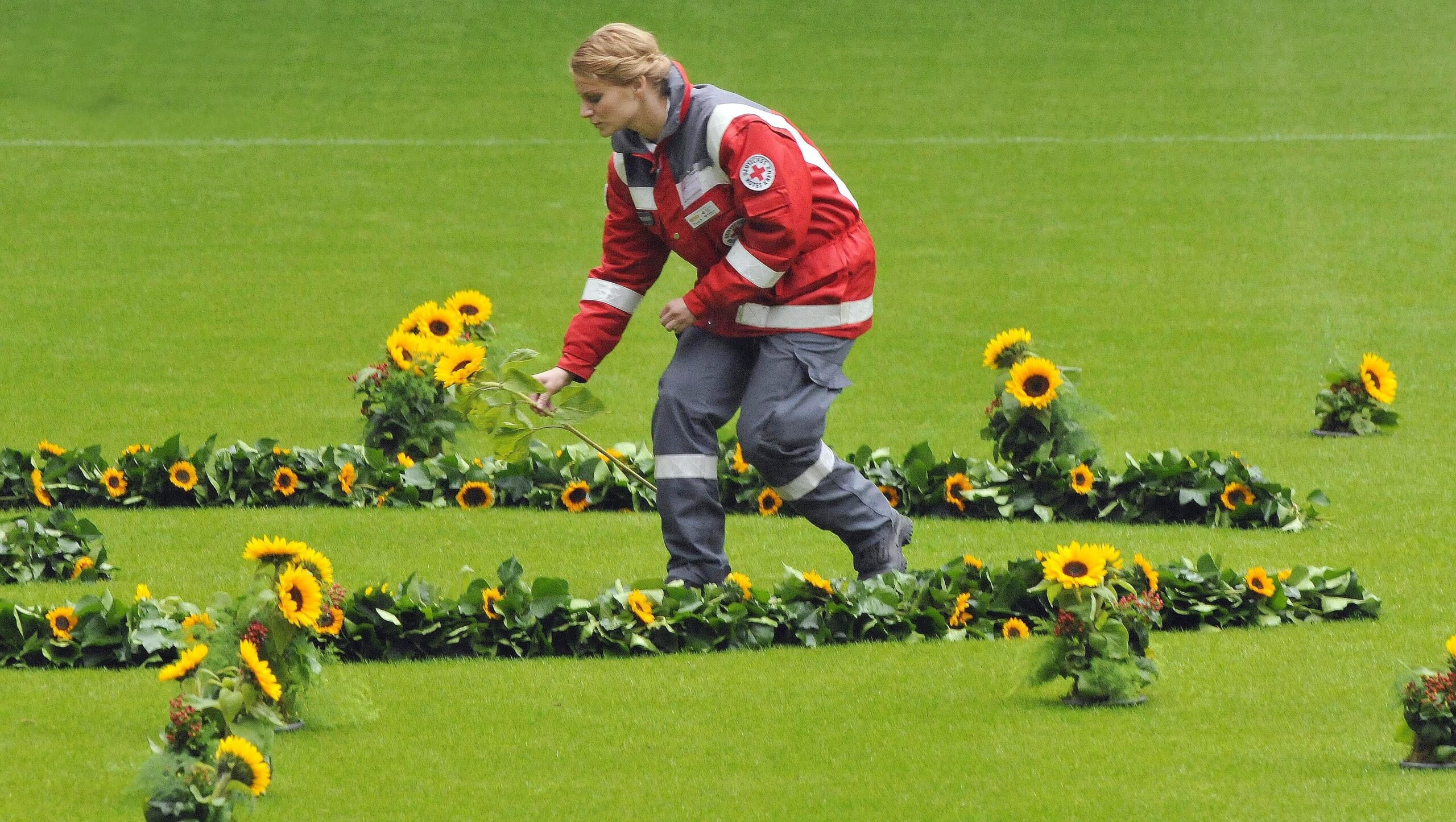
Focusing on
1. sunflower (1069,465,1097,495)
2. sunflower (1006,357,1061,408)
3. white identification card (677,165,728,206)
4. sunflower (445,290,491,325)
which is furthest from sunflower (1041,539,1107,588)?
sunflower (445,290,491,325)

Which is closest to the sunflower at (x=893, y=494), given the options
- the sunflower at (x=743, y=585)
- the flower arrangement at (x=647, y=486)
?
the flower arrangement at (x=647, y=486)

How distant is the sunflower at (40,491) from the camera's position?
26.2 ft

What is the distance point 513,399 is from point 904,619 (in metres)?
1.46

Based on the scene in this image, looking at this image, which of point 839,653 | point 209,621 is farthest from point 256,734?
point 839,653

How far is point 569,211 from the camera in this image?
651 inches

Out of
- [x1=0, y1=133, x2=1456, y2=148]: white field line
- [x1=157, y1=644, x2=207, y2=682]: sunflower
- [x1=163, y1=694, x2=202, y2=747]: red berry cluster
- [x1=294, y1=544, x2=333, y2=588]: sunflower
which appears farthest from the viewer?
[x1=0, y1=133, x2=1456, y2=148]: white field line

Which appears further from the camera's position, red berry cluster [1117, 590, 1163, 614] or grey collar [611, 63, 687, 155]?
grey collar [611, 63, 687, 155]

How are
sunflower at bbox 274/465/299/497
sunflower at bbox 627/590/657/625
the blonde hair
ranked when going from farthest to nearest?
sunflower at bbox 274/465/299/497 < sunflower at bbox 627/590/657/625 < the blonde hair

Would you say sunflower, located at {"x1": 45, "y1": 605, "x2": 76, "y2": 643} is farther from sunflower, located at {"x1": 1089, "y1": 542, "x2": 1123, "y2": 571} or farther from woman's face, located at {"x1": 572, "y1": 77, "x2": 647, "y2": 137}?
sunflower, located at {"x1": 1089, "y1": 542, "x2": 1123, "y2": 571}

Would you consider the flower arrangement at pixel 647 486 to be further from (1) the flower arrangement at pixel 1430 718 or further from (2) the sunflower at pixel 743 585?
(1) the flower arrangement at pixel 1430 718

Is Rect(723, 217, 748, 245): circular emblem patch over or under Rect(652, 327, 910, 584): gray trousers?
over

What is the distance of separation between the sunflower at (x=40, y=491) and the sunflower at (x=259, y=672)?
12.8 feet

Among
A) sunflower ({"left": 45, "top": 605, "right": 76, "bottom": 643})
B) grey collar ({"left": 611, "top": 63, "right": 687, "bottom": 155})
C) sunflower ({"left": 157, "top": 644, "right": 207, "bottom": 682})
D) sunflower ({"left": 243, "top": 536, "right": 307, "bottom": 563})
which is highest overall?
grey collar ({"left": 611, "top": 63, "right": 687, "bottom": 155})

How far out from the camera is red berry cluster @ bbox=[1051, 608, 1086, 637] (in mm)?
5098
